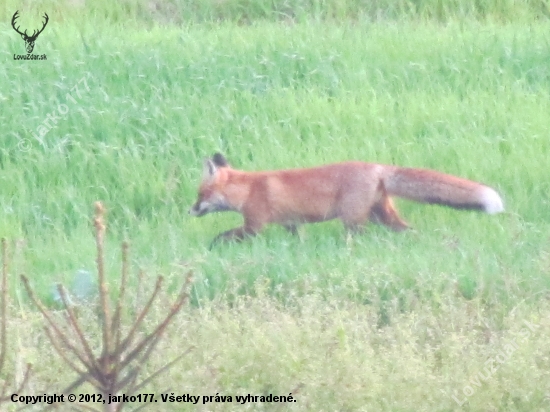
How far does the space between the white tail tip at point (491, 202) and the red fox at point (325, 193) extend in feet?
0.25

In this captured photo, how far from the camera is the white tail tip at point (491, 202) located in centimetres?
588

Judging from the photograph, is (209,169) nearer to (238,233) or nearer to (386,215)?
(238,233)

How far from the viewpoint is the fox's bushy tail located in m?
5.93

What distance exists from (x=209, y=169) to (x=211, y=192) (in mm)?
154

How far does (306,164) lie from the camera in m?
7.43

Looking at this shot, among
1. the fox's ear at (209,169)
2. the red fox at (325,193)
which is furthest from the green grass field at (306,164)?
the fox's ear at (209,169)

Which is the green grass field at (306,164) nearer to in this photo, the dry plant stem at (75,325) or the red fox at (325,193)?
the red fox at (325,193)

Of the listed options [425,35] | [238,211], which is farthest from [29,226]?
[425,35]

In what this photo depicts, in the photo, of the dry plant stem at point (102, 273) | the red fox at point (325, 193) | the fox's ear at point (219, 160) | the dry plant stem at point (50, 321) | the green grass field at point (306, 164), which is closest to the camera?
the dry plant stem at point (102, 273)
